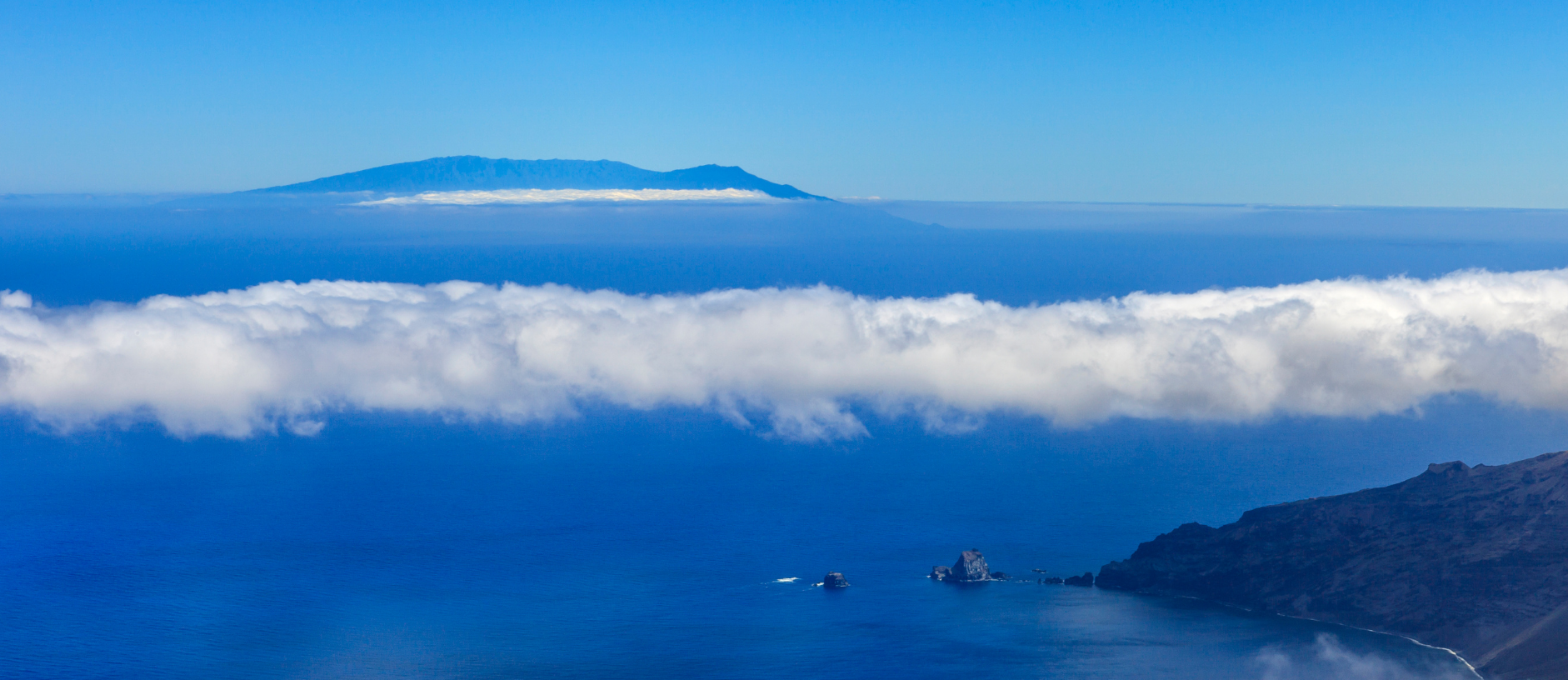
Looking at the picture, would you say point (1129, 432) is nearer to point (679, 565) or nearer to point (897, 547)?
point (897, 547)

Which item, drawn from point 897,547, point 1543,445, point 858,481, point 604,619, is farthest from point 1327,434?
point 604,619

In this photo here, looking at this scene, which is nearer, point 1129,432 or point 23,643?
point 23,643

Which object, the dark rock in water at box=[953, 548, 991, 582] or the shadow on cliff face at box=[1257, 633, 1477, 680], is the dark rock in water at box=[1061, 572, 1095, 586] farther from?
the shadow on cliff face at box=[1257, 633, 1477, 680]

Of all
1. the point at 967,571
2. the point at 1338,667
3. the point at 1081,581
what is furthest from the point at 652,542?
the point at 1338,667

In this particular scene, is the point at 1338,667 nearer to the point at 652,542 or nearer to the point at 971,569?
the point at 971,569

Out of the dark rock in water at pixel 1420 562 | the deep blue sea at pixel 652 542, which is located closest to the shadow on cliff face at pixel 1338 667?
the deep blue sea at pixel 652 542

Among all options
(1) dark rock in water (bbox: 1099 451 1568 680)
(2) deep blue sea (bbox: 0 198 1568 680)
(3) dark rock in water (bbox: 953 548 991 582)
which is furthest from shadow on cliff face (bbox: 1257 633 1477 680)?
(3) dark rock in water (bbox: 953 548 991 582)
